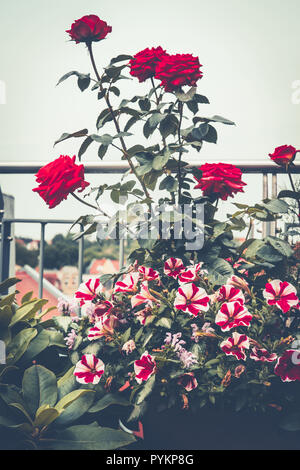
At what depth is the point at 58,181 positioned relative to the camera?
3.51 ft

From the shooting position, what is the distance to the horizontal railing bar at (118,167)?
5.25 feet

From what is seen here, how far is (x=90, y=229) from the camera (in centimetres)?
117

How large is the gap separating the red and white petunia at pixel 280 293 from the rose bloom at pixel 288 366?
4.3 inches

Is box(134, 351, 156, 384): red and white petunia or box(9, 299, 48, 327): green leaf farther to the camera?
box(9, 299, 48, 327): green leaf

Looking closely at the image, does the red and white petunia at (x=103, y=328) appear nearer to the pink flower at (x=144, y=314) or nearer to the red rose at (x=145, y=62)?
the pink flower at (x=144, y=314)

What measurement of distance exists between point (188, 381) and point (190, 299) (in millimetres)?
178

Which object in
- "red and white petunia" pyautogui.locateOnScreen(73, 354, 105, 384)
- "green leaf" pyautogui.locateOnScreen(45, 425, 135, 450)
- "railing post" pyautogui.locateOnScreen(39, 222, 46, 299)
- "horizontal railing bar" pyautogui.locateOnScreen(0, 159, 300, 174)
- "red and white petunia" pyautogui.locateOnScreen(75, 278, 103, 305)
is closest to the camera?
"green leaf" pyautogui.locateOnScreen(45, 425, 135, 450)

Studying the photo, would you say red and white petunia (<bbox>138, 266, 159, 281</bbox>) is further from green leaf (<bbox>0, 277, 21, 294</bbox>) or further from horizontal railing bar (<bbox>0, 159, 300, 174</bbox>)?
horizontal railing bar (<bbox>0, 159, 300, 174</bbox>)

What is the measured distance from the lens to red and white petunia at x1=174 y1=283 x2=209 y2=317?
98 centimetres

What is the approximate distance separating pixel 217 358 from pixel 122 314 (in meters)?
0.26

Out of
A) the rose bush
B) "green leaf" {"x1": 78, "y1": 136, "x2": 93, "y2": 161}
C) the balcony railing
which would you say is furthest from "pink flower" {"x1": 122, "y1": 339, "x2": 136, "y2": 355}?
the balcony railing

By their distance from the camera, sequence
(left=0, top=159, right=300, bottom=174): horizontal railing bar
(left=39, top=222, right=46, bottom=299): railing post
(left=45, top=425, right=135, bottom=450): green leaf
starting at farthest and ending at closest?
1. (left=39, top=222, right=46, bottom=299): railing post
2. (left=0, top=159, right=300, bottom=174): horizontal railing bar
3. (left=45, top=425, right=135, bottom=450): green leaf

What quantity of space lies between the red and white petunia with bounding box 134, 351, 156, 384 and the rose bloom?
273mm
